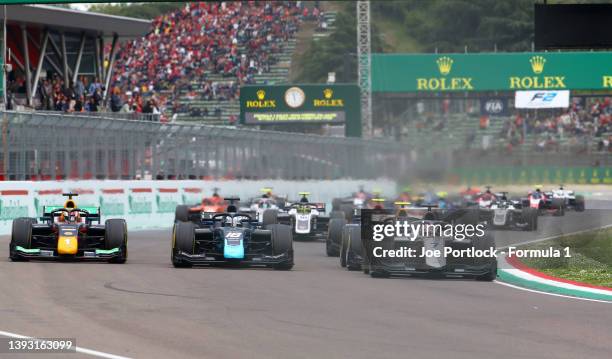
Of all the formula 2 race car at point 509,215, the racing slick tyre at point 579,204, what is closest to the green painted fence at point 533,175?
the racing slick tyre at point 579,204

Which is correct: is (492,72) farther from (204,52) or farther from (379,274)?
(379,274)

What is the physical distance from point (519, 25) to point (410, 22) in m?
7.51

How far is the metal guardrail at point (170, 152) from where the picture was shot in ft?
94.4

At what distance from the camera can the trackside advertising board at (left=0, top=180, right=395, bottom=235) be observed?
1096 inches

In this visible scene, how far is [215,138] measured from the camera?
128 feet

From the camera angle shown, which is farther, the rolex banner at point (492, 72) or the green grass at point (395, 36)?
the rolex banner at point (492, 72)

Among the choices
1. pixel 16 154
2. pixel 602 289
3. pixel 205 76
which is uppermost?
pixel 205 76

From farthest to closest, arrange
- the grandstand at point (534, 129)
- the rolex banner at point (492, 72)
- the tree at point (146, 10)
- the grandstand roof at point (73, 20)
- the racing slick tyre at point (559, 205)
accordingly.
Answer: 1. the tree at point (146, 10)
2. the rolex banner at point (492, 72)
3. the grandstand at point (534, 129)
4. the grandstand roof at point (73, 20)
5. the racing slick tyre at point (559, 205)

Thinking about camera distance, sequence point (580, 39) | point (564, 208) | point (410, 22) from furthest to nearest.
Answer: point (410, 22) → point (564, 208) → point (580, 39)

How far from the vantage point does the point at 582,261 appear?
72.1 feet

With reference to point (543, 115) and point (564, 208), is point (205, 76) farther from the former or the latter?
point (564, 208)

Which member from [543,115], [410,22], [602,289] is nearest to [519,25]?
[410,22]

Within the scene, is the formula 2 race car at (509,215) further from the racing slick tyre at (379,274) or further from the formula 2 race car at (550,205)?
the racing slick tyre at (379,274)

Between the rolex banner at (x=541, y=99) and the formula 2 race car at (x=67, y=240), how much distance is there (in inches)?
1719
